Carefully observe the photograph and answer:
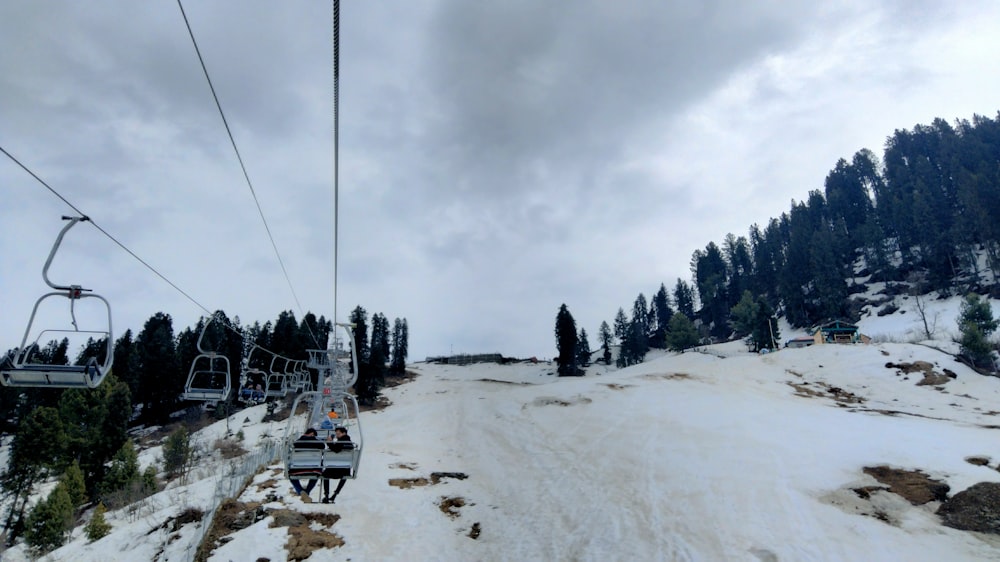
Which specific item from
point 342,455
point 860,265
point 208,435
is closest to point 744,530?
point 342,455

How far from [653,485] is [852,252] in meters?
132

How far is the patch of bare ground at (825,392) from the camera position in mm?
42688

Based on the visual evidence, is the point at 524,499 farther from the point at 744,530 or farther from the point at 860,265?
the point at 860,265

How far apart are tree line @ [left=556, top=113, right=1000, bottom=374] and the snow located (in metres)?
49.4

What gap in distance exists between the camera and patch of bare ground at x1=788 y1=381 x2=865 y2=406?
140 ft

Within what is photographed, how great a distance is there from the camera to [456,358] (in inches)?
6137

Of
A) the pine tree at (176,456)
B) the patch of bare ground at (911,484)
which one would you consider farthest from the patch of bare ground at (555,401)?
the pine tree at (176,456)

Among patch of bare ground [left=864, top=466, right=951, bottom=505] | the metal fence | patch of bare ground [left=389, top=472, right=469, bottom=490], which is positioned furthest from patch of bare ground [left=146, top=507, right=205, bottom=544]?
patch of bare ground [left=864, top=466, right=951, bottom=505]

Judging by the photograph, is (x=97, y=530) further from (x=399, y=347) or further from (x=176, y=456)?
(x=399, y=347)

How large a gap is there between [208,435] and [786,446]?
203 ft

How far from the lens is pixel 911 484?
733 inches

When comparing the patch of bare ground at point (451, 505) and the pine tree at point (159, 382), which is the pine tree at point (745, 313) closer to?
the patch of bare ground at point (451, 505)

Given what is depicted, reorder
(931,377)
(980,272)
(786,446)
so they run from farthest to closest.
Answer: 1. (980,272)
2. (931,377)
3. (786,446)

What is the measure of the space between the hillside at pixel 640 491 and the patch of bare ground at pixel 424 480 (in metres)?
0.12
